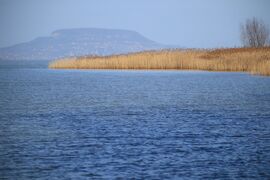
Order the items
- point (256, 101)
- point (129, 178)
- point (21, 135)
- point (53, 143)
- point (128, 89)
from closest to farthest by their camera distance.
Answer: point (129, 178) → point (53, 143) → point (21, 135) → point (256, 101) → point (128, 89)

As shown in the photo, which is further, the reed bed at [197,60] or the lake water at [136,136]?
the reed bed at [197,60]

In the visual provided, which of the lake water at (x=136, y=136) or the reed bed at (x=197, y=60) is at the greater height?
the reed bed at (x=197, y=60)

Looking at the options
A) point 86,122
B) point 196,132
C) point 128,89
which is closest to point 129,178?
point 196,132

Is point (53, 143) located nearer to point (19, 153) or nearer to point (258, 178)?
point (19, 153)

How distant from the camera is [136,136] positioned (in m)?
18.0

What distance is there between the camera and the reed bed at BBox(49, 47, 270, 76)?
5053cm

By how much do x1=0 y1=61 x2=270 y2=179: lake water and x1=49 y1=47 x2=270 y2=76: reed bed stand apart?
18.0m

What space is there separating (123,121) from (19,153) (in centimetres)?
666

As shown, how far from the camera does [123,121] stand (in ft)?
70.6

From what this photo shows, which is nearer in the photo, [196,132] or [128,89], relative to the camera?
[196,132]

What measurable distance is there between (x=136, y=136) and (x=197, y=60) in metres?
37.1

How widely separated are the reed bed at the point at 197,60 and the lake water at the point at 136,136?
18.0 m

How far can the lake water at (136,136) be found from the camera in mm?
13586

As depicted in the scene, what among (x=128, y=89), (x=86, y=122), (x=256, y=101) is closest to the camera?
(x=86, y=122)
